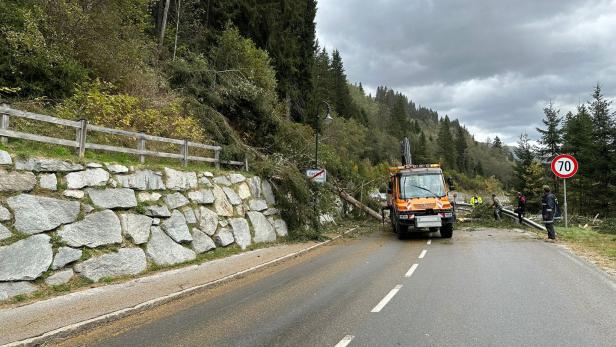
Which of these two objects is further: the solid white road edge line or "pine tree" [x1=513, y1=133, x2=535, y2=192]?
"pine tree" [x1=513, y1=133, x2=535, y2=192]

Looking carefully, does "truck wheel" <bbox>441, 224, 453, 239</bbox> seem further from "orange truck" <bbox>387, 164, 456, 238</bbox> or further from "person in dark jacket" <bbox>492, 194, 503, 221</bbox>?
"person in dark jacket" <bbox>492, 194, 503, 221</bbox>

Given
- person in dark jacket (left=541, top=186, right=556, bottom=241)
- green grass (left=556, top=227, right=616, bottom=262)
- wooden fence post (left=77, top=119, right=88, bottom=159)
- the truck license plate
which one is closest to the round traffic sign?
person in dark jacket (left=541, top=186, right=556, bottom=241)

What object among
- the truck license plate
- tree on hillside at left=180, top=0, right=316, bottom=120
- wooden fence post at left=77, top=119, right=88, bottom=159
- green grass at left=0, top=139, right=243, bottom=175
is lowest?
the truck license plate

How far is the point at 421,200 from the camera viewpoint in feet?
58.2

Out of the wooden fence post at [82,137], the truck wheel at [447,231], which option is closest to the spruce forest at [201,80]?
the wooden fence post at [82,137]

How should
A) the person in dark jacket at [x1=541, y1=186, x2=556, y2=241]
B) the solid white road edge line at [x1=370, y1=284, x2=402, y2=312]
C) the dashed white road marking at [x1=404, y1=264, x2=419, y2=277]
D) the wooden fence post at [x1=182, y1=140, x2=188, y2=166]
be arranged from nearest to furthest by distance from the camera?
the solid white road edge line at [x1=370, y1=284, x2=402, y2=312] < the dashed white road marking at [x1=404, y1=264, x2=419, y2=277] < the wooden fence post at [x1=182, y1=140, x2=188, y2=166] < the person in dark jacket at [x1=541, y1=186, x2=556, y2=241]

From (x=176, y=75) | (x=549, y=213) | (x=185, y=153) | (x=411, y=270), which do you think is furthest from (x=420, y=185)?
(x=176, y=75)

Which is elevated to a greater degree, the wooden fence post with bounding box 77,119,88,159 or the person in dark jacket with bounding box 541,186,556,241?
the wooden fence post with bounding box 77,119,88,159

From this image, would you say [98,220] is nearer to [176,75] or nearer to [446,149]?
[176,75]

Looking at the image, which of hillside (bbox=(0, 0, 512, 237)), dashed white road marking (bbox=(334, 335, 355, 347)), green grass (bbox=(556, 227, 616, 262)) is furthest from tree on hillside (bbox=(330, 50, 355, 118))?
dashed white road marking (bbox=(334, 335, 355, 347))

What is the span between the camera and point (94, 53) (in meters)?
14.9

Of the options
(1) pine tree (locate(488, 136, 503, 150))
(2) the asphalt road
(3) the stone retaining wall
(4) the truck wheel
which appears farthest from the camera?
(1) pine tree (locate(488, 136, 503, 150))

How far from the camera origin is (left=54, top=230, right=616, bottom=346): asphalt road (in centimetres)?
554

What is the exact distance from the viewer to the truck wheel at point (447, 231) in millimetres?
17891
